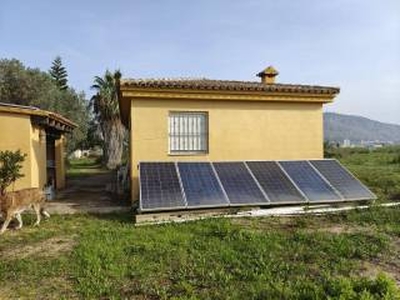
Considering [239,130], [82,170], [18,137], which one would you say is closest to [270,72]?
[239,130]

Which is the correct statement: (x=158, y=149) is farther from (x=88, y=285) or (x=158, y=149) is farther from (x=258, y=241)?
(x=88, y=285)

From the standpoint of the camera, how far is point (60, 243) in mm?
7570

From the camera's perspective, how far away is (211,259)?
20.7 ft

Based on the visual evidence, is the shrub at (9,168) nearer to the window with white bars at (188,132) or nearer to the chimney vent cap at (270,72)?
the window with white bars at (188,132)

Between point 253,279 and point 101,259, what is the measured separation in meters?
2.48

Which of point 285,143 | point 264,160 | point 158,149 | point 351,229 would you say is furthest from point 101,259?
point 285,143

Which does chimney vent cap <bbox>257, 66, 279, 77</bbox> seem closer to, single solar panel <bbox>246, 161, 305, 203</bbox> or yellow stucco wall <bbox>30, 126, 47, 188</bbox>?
single solar panel <bbox>246, 161, 305, 203</bbox>

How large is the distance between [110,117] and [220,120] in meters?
21.9

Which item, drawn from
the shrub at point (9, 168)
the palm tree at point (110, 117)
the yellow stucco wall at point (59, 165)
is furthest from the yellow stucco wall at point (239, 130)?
the palm tree at point (110, 117)

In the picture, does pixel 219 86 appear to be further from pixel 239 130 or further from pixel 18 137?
pixel 18 137

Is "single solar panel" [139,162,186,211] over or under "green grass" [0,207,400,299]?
over

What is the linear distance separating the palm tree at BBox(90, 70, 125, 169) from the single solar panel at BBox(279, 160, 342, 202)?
2206cm

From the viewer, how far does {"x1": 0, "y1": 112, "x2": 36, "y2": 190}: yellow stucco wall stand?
1219cm

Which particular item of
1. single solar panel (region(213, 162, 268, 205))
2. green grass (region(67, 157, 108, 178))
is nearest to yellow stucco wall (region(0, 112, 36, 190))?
single solar panel (region(213, 162, 268, 205))
